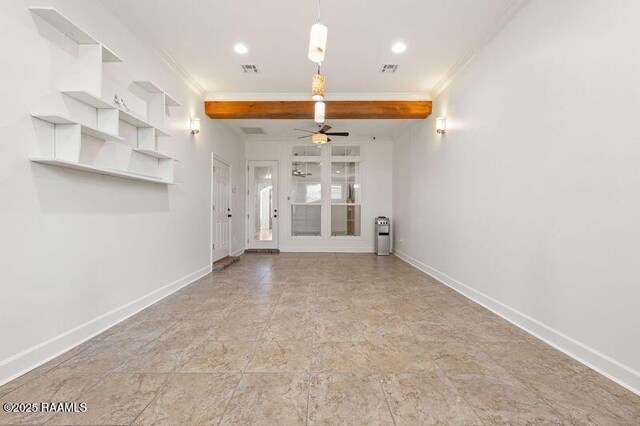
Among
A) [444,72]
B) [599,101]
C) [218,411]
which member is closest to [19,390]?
[218,411]

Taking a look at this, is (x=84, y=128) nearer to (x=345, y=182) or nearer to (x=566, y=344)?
(x=566, y=344)

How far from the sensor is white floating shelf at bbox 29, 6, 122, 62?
79.5 inches

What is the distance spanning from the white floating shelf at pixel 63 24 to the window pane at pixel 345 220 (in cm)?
596

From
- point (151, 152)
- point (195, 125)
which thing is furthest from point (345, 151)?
point (151, 152)

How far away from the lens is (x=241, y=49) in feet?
12.0

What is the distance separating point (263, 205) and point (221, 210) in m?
1.92

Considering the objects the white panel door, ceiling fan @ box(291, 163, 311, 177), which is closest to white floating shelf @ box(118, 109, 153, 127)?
the white panel door

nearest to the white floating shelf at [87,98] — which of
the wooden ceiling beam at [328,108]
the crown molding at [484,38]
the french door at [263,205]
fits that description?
the wooden ceiling beam at [328,108]

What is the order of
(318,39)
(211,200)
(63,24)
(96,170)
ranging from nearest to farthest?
(318,39)
(63,24)
(96,170)
(211,200)

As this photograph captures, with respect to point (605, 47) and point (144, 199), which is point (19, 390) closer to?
point (144, 199)

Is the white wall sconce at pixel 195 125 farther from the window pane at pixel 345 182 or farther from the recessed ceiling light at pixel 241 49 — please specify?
the window pane at pixel 345 182

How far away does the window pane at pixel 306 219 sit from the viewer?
785 centimetres

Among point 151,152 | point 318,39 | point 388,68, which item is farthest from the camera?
point 388,68

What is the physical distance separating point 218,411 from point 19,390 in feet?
4.11
